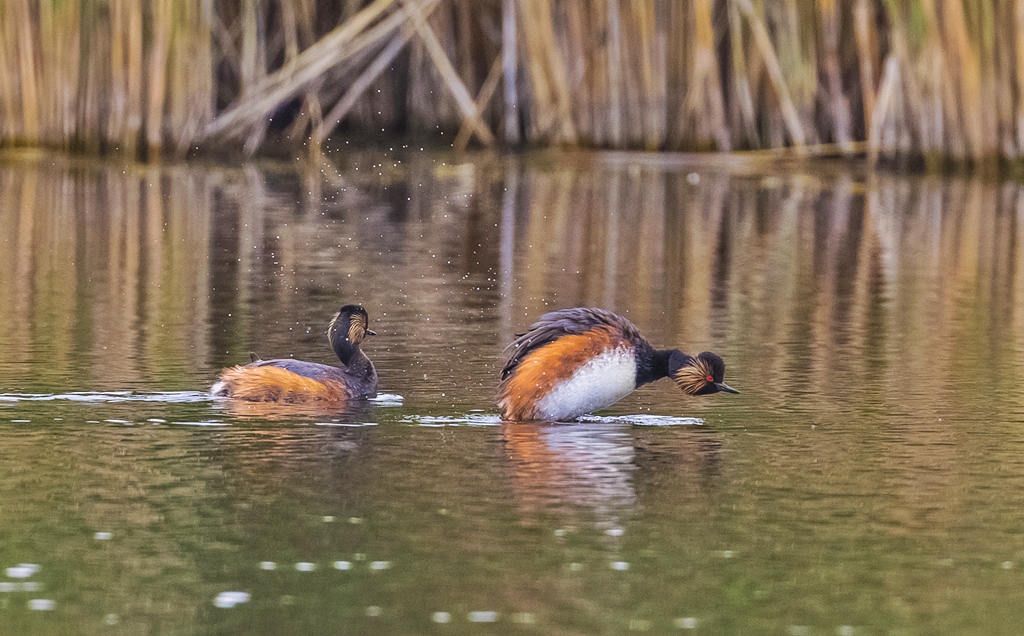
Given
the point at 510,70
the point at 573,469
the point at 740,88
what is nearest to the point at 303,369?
the point at 573,469

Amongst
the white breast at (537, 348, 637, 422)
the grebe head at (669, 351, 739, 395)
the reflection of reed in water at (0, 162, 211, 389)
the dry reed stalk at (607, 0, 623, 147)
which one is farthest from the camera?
the dry reed stalk at (607, 0, 623, 147)

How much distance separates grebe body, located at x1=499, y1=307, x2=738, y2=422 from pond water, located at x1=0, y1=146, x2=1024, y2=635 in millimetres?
132

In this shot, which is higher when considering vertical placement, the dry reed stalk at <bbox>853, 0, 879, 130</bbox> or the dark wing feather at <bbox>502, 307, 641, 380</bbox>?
the dry reed stalk at <bbox>853, 0, 879, 130</bbox>

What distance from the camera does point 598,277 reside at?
532 inches

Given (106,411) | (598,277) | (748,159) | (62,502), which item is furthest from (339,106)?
(62,502)

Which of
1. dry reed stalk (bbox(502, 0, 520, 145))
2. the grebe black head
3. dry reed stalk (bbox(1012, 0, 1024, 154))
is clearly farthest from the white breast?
dry reed stalk (bbox(502, 0, 520, 145))

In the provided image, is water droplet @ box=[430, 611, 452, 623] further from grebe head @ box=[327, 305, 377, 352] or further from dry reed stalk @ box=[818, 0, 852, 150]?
dry reed stalk @ box=[818, 0, 852, 150]

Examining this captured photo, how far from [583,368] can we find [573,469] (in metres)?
0.94

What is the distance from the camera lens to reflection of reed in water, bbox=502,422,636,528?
6414mm

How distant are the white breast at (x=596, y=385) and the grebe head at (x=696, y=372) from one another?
0.54 feet

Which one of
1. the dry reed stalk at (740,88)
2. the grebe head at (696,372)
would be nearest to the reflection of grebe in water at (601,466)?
the grebe head at (696,372)

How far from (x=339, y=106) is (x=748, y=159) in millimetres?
4509

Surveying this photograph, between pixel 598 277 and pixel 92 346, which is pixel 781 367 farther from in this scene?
pixel 598 277

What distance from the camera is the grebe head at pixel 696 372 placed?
8.05 meters
